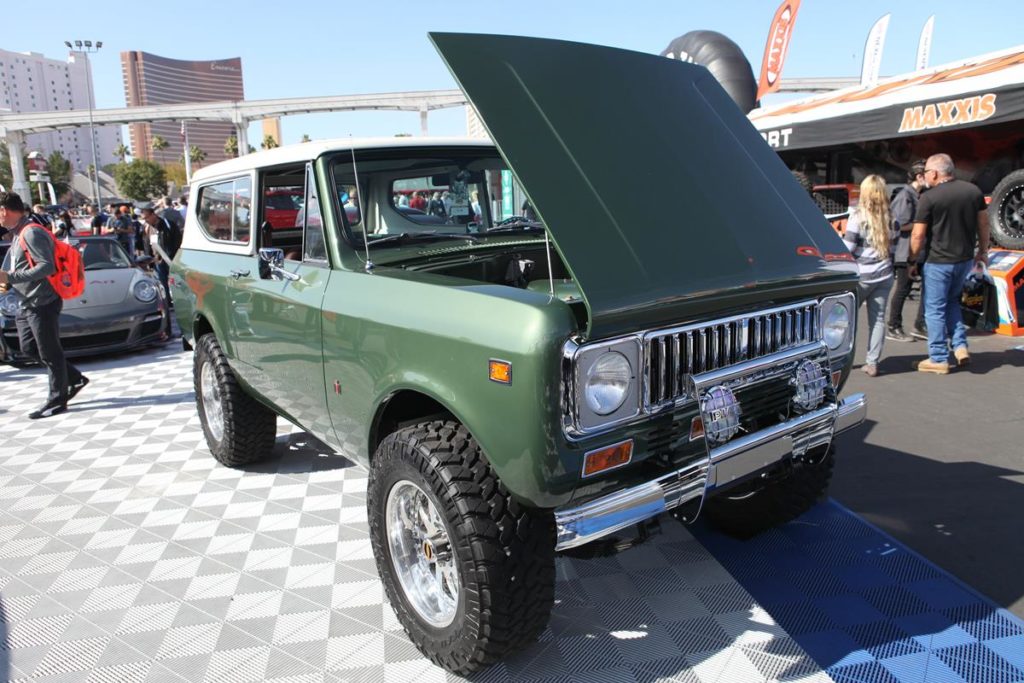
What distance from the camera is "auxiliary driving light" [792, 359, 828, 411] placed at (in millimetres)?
2576

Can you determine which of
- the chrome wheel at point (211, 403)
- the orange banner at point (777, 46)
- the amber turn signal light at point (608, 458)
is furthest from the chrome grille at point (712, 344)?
the orange banner at point (777, 46)

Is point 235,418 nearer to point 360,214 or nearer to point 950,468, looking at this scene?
point 360,214

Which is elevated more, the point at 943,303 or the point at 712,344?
the point at 712,344

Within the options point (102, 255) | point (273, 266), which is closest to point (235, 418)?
point (273, 266)

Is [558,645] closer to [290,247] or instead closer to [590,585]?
[590,585]

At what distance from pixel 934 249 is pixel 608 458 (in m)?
5.34

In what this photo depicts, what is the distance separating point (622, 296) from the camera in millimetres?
2109

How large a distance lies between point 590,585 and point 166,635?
1.79 metres

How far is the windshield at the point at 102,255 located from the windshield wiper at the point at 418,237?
22.2 ft

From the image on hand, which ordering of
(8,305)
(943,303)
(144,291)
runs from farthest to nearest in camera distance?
1. (144,291)
2. (8,305)
3. (943,303)

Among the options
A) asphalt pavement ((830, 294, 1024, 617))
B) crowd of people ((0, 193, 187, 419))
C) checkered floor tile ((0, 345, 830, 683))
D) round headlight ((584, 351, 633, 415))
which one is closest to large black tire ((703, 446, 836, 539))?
checkered floor tile ((0, 345, 830, 683))

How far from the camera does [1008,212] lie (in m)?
8.82

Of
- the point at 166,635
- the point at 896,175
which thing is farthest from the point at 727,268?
the point at 896,175

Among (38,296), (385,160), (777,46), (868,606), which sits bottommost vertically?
(868,606)
